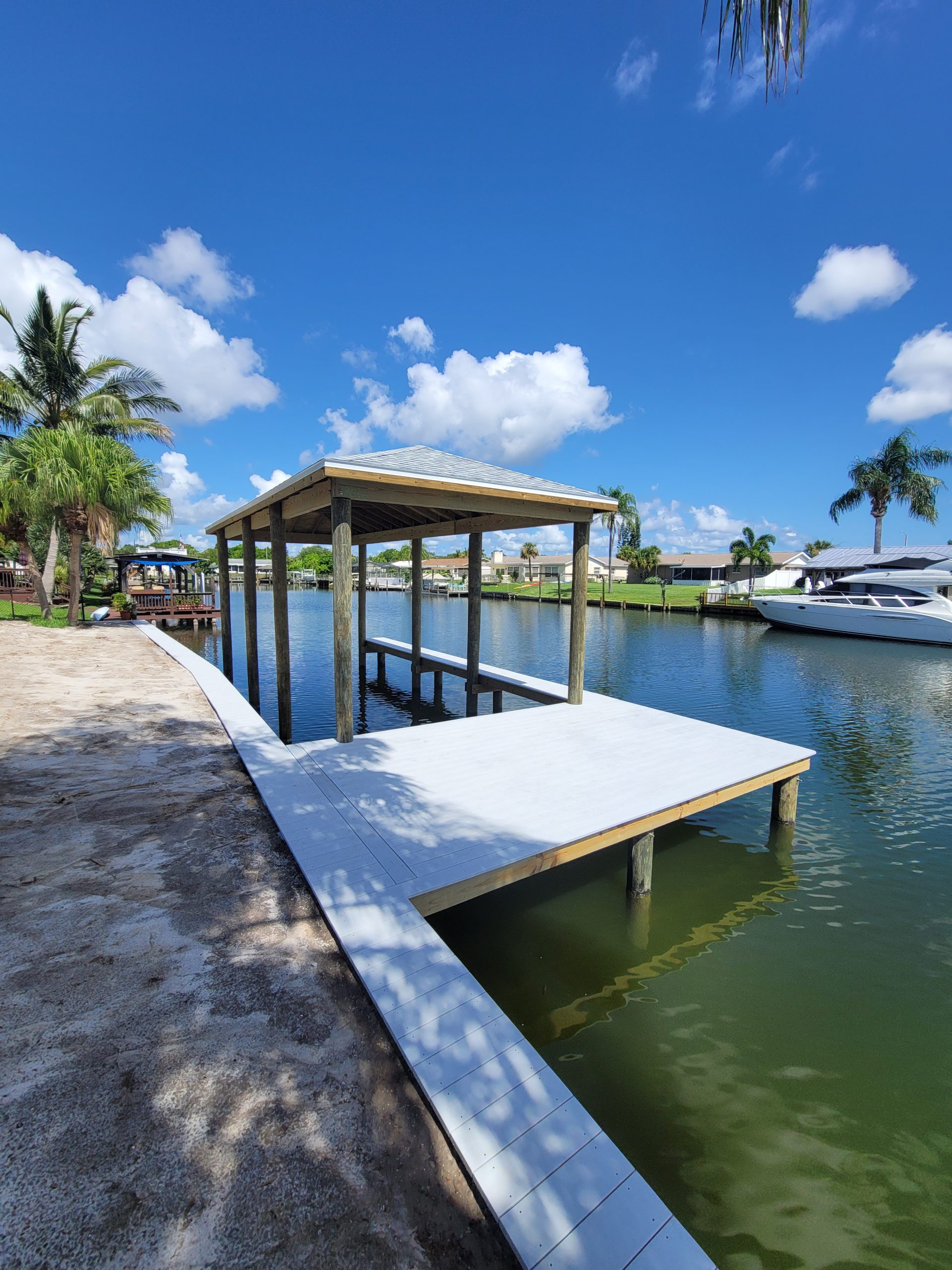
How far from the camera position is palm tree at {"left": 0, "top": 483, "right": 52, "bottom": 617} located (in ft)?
54.6

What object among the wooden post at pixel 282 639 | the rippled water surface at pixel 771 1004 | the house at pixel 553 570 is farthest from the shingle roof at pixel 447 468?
the house at pixel 553 570

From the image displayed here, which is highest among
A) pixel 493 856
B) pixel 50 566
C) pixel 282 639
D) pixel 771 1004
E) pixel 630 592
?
pixel 50 566

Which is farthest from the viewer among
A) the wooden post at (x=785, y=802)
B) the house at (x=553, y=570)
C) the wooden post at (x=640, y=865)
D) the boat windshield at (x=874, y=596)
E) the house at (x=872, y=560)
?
the house at (x=553, y=570)

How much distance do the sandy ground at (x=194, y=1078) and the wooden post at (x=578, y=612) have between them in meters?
5.69

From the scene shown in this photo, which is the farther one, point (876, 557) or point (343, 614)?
point (876, 557)

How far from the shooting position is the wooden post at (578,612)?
29.2 ft

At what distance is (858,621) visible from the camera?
93.9 feet

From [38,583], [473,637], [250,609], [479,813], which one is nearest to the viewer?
[479,813]

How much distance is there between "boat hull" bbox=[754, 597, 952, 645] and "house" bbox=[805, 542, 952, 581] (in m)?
10.3

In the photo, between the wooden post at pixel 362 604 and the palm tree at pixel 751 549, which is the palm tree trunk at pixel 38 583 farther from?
the palm tree at pixel 751 549

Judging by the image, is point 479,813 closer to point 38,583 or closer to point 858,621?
point 38,583

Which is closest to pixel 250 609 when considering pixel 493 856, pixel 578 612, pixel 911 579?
pixel 578 612

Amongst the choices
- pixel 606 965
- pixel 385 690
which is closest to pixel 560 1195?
pixel 606 965

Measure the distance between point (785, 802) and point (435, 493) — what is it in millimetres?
6009
